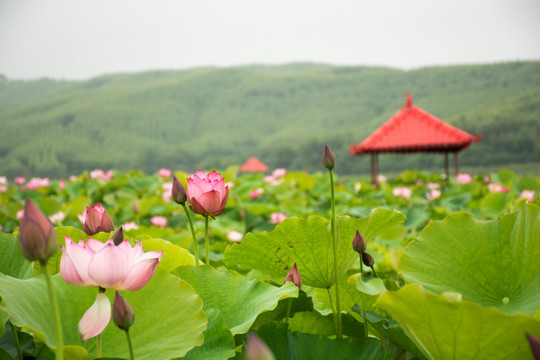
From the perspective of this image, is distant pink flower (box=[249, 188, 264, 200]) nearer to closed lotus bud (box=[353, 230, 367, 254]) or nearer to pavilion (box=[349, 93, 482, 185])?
closed lotus bud (box=[353, 230, 367, 254])

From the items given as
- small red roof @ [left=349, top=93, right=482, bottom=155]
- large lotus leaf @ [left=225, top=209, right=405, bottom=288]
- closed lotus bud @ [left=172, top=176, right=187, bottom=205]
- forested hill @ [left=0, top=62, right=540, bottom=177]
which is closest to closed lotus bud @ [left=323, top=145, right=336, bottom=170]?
large lotus leaf @ [left=225, top=209, right=405, bottom=288]

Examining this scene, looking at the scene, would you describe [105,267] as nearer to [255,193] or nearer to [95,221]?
[95,221]

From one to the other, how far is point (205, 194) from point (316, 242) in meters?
0.14

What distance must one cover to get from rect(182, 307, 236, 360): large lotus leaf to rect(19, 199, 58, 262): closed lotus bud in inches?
6.2

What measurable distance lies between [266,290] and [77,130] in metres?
36.2

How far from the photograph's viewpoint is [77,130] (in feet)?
110

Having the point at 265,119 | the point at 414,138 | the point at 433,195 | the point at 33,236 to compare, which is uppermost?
the point at 33,236

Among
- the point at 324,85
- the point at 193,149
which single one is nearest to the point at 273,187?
the point at 193,149

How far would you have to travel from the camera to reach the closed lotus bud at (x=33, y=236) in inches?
11.3

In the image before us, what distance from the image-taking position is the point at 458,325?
306mm

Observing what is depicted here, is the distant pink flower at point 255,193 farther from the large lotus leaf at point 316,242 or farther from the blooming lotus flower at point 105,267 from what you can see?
the blooming lotus flower at point 105,267

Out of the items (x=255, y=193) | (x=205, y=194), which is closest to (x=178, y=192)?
(x=205, y=194)

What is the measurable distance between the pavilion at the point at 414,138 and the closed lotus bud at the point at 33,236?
613 cm

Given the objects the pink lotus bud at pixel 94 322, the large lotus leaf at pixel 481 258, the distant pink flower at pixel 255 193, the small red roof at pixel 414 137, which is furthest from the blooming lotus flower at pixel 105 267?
the small red roof at pixel 414 137
